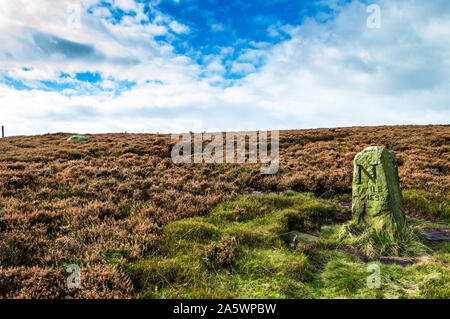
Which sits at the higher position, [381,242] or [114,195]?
[114,195]

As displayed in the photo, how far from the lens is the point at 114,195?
8688 mm

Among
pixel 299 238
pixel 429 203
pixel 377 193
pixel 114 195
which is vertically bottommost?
pixel 299 238

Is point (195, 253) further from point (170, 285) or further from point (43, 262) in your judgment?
point (43, 262)

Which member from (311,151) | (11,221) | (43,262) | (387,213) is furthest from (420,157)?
(11,221)

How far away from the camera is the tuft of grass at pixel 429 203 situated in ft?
26.5

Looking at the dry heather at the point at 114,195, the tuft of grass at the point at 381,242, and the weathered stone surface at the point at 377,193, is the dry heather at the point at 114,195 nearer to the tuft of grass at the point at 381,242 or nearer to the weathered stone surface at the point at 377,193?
the weathered stone surface at the point at 377,193

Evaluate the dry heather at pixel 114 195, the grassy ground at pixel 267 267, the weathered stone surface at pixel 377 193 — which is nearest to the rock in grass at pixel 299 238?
the grassy ground at pixel 267 267

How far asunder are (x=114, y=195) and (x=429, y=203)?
12089 mm

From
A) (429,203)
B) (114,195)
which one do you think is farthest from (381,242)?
(114,195)

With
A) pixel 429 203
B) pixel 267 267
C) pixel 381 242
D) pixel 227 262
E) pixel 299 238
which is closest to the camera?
pixel 267 267

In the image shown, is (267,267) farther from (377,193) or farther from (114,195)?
(114,195)

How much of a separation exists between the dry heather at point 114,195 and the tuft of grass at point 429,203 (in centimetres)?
95

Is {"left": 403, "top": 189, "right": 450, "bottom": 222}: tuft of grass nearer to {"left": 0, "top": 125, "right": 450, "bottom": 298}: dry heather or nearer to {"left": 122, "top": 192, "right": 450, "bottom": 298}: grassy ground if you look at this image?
{"left": 0, "top": 125, "right": 450, "bottom": 298}: dry heather

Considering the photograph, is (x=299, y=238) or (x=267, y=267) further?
(x=299, y=238)
